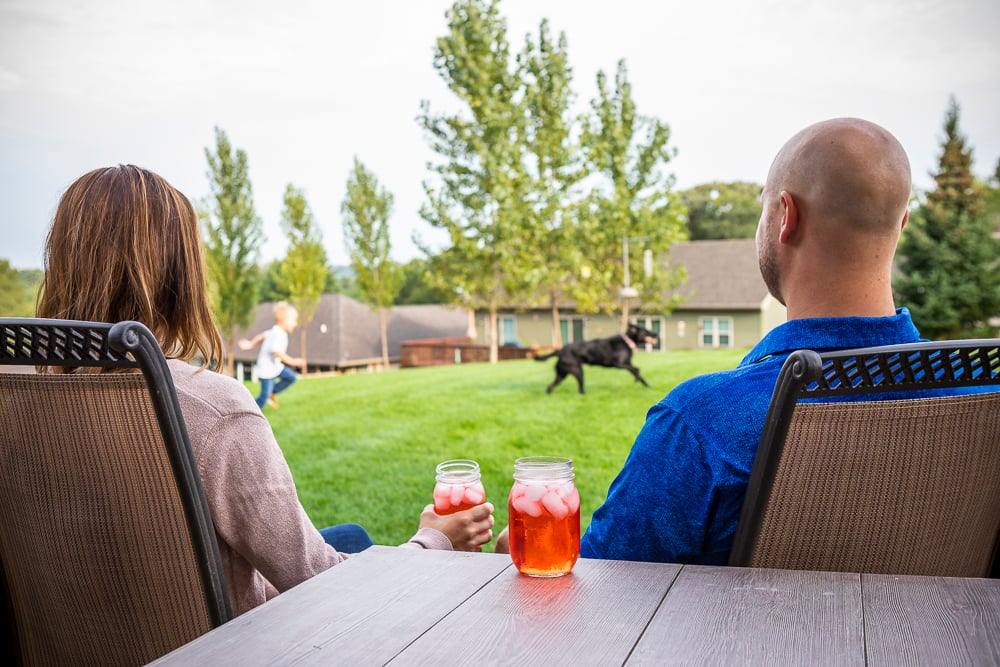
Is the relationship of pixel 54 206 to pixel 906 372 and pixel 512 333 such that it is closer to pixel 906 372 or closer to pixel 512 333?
pixel 906 372

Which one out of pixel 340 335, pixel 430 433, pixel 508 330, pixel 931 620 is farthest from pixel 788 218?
pixel 340 335

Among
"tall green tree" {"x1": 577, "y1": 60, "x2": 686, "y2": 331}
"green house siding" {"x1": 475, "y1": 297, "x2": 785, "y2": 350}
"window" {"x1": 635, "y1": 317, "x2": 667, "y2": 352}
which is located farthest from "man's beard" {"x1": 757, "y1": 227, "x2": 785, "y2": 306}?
"window" {"x1": 635, "y1": 317, "x2": 667, "y2": 352}

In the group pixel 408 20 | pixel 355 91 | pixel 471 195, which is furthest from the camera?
pixel 355 91

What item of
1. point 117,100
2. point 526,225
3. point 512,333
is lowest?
point 512,333

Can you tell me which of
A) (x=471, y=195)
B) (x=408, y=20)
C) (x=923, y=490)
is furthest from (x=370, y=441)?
(x=408, y=20)

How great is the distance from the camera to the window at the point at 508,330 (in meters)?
34.6

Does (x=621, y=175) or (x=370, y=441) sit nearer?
(x=370, y=441)

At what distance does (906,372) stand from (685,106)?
1235 inches

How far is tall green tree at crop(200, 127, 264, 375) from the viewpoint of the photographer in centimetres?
2559

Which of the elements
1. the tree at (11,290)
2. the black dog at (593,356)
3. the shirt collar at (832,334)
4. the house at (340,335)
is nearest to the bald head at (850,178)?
the shirt collar at (832,334)

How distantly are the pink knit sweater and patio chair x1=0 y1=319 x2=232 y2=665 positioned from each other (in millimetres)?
96

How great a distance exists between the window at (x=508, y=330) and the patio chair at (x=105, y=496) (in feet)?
109

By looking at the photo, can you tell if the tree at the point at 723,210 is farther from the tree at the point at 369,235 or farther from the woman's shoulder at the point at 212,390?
the woman's shoulder at the point at 212,390

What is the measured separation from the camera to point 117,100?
2541 centimetres
